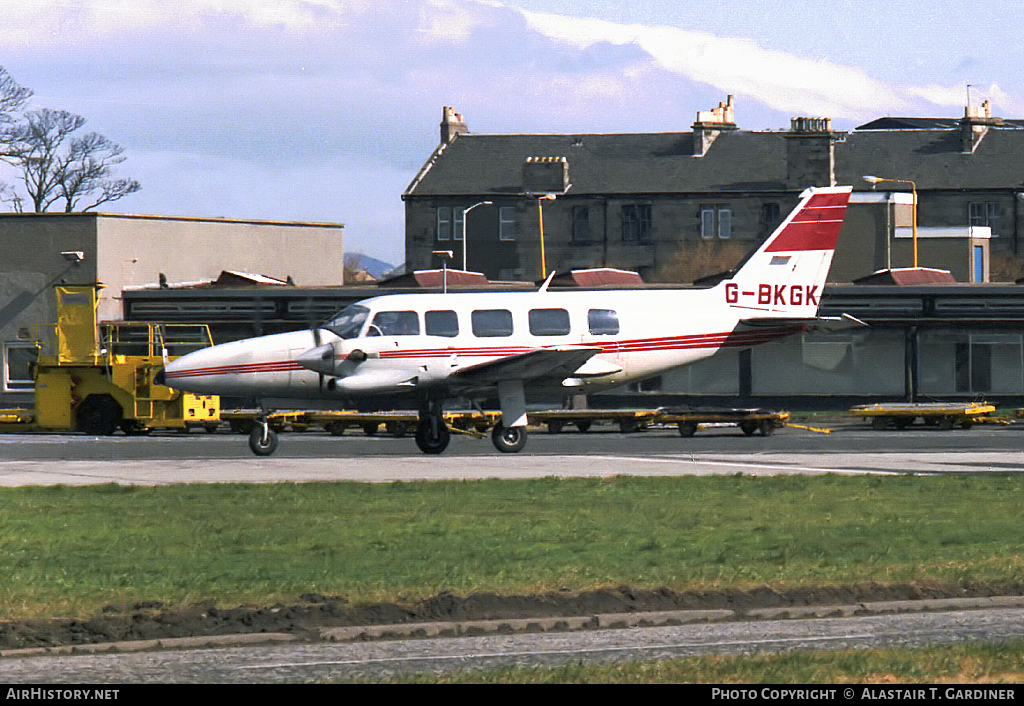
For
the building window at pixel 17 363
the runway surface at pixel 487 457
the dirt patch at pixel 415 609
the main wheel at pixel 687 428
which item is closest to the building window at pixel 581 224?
the building window at pixel 17 363

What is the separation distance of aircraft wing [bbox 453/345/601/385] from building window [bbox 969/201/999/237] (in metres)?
66.0

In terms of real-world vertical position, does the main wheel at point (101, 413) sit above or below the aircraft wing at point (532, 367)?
below

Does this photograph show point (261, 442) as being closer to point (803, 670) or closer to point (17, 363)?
point (803, 670)

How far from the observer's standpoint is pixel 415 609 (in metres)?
11.2

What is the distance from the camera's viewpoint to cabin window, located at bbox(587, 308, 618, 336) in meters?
30.2

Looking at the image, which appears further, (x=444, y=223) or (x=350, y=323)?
(x=444, y=223)

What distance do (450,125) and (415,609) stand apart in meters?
89.2

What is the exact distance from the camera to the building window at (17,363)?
56688 millimetres

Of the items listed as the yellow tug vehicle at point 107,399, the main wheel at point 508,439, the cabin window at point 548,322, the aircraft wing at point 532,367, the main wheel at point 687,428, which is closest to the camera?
the aircraft wing at point 532,367

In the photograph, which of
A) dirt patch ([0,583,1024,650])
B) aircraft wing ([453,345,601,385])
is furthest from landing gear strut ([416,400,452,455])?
dirt patch ([0,583,1024,650])

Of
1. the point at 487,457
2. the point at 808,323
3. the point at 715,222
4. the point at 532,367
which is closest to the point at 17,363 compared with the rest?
the point at 532,367

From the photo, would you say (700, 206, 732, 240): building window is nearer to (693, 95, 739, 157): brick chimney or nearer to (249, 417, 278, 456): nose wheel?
(693, 95, 739, 157): brick chimney

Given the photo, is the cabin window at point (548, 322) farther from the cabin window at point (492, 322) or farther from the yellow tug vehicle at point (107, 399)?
the yellow tug vehicle at point (107, 399)

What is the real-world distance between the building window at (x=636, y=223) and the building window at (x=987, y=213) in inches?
726
